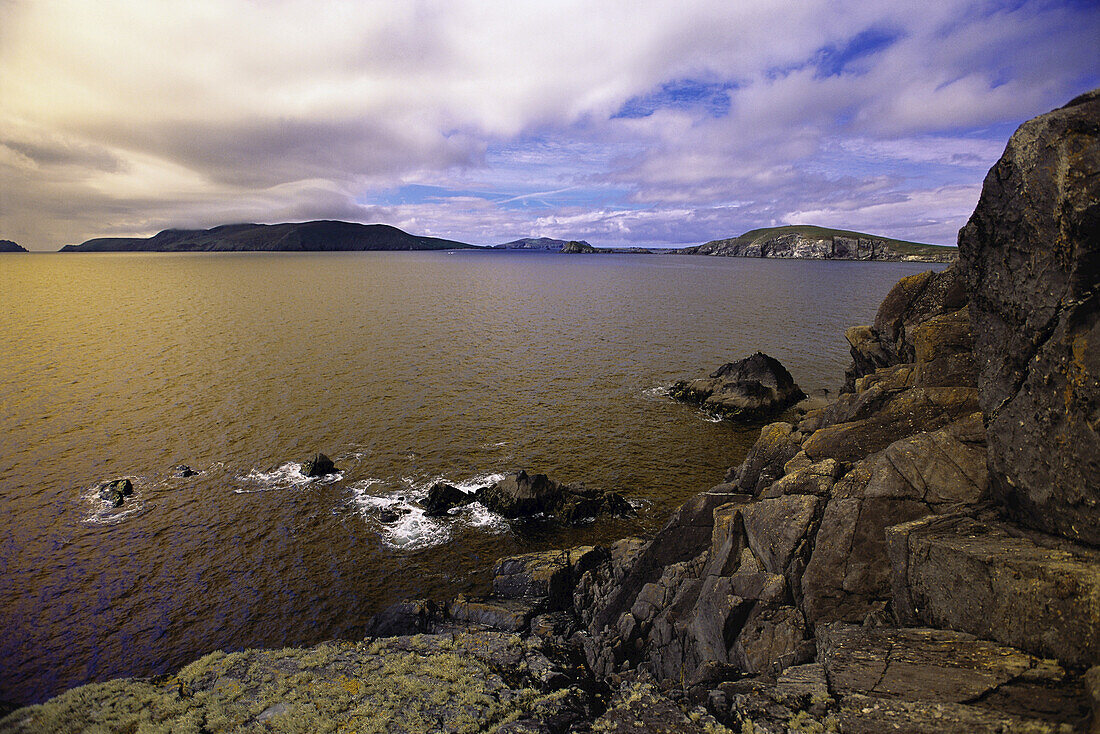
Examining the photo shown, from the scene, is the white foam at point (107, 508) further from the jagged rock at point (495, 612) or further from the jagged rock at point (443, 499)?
the jagged rock at point (495, 612)

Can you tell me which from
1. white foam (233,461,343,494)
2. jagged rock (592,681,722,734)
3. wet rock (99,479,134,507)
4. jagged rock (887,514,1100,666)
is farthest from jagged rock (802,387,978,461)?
wet rock (99,479,134,507)

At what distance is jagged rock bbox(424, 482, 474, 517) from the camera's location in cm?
2784

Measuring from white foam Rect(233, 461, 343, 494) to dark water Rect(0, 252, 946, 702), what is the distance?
0.23 metres

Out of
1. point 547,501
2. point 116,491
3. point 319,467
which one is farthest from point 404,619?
point 116,491

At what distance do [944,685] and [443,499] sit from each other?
23530 millimetres

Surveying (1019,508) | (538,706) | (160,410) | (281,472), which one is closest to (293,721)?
(538,706)

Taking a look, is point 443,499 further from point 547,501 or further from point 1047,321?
point 1047,321

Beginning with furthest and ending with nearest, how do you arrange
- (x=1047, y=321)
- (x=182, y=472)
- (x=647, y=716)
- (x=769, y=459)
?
(x=182, y=472)
(x=769, y=459)
(x=647, y=716)
(x=1047, y=321)

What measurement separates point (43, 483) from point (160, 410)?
11.8 m

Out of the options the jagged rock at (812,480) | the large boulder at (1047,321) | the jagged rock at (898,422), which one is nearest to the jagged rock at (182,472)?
the jagged rock at (812,480)

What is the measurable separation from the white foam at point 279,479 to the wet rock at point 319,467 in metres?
0.24

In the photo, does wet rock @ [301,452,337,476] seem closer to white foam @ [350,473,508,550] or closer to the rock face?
white foam @ [350,473,508,550]

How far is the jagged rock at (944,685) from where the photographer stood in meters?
8.26

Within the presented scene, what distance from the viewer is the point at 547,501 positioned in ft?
91.0
